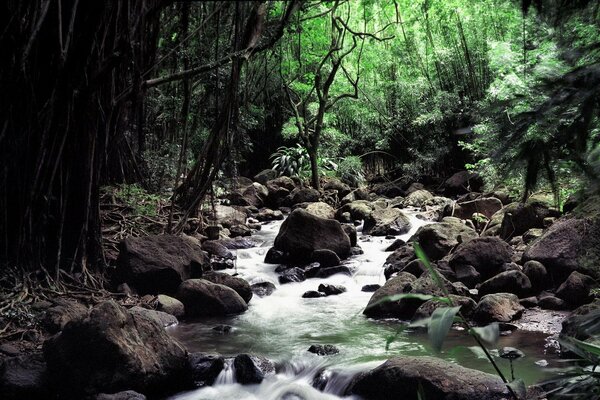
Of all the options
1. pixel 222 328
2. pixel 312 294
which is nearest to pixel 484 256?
pixel 312 294

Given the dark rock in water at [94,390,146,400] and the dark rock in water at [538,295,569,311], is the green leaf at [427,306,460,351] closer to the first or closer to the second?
the dark rock in water at [94,390,146,400]

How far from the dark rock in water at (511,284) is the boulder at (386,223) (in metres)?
4.11

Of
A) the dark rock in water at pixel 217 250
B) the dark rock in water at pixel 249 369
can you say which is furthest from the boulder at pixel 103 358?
the dark rock in water at pixel 217 250

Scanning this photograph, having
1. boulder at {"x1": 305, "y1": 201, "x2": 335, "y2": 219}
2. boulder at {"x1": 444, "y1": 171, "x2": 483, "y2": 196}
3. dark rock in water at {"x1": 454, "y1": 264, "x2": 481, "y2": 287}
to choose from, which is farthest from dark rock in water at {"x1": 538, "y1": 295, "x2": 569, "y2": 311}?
boulder at {"x1": 444, "y1": 171, "x2": 483, "y2": 196}

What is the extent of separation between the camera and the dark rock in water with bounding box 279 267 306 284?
23.7 ft

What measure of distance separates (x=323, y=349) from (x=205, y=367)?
104 cm

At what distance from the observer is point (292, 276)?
728cm

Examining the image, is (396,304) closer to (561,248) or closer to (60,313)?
(561,248)

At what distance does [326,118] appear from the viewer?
14.2m

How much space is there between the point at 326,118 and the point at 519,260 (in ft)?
27.7

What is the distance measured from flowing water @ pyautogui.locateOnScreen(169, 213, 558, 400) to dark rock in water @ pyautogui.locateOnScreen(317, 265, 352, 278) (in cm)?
11

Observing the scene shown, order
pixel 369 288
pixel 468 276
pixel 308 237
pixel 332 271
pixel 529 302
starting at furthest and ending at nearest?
1. pixel 308 237
2. pixel 332 271
3. pixel 369 288
4. pixel 468 276
5. pixel 529 302

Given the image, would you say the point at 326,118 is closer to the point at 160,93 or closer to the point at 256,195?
the point at 256,195

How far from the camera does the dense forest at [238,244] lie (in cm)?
185
